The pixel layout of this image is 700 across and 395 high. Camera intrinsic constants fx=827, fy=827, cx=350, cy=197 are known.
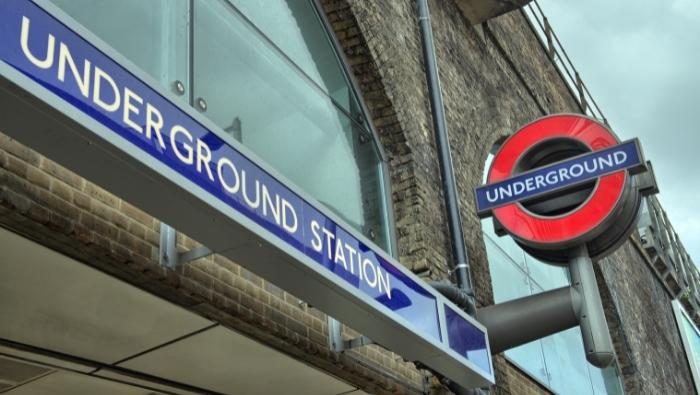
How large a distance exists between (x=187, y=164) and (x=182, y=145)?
3.2 inches

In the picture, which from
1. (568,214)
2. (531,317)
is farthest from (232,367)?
(568,214)

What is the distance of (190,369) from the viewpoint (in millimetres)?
4934

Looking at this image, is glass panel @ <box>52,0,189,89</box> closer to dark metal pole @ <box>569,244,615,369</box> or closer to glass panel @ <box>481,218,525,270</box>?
dark metal pole @ <box>569,244,615,369</box>

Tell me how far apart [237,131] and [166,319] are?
5.42 feet

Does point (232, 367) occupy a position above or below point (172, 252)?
below

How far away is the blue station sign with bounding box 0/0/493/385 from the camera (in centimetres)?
276

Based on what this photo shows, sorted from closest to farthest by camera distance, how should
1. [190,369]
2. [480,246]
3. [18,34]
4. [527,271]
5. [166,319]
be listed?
[18,34] < [166,319] < [190,369] < [480,246] < [527,271]

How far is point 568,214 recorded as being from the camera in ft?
22.8

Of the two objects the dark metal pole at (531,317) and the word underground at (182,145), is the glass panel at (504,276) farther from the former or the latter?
the word underground at (182,145)

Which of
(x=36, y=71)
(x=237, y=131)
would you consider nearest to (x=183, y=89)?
(x=237, y=131)

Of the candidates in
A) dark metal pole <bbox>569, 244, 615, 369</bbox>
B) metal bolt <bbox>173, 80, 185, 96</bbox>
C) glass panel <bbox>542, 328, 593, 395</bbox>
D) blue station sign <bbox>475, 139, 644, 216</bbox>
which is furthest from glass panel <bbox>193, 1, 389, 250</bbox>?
glass panel <bbox>542, 328, 593, 395</bbox>

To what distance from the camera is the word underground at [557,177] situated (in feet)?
22.2

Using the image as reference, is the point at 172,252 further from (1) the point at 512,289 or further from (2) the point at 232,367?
(1) the point at 512,289

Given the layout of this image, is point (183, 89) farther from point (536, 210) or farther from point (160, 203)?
point (536, 210)
